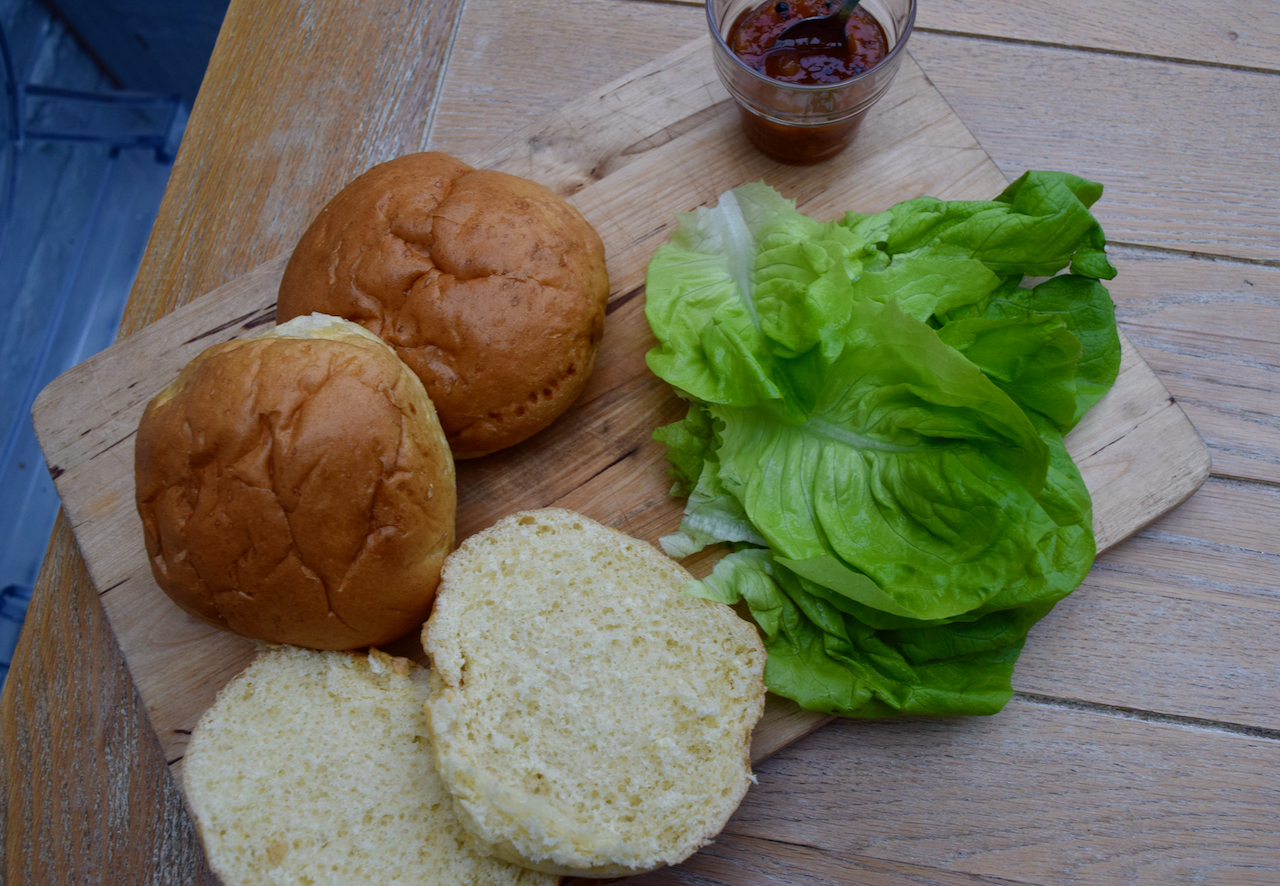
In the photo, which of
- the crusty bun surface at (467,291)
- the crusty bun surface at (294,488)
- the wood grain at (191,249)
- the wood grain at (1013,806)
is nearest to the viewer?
the crusty bun surface at (294,488)

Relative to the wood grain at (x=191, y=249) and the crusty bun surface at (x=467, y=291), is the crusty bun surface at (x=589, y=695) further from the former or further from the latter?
the wood grain at (x=191, y=249)

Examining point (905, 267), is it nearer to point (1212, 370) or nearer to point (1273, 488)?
point (1212, 370)

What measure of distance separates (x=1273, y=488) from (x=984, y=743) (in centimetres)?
118

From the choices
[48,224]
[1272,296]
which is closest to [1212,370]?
[1272,296]

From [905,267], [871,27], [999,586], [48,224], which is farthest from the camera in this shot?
[48,224]

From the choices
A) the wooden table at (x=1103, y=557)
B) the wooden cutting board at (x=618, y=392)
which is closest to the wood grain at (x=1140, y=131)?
the wooden table at (x=1103, y=557)

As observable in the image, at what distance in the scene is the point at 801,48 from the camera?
2.46 m

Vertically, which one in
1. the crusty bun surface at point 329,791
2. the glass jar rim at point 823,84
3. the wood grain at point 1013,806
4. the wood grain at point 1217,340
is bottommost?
the wood grain at point 1013,806

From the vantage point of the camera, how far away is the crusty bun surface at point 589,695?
208 centimetres

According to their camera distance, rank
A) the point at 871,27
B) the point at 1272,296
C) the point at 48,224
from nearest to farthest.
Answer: the point at 871,27 → the point at 1272,296 → the point at 48,224

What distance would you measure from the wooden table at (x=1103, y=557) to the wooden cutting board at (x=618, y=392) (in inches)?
8.2

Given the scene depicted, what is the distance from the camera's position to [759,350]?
7.79 ft

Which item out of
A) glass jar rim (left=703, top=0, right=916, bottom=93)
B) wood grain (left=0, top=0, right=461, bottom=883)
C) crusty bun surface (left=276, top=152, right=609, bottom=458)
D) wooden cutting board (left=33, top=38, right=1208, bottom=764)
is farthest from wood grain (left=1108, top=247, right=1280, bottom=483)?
wood grain (left=0, top=0, right=461, bottom=883)

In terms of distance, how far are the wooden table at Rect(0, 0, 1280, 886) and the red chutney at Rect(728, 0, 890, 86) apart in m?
0.57
